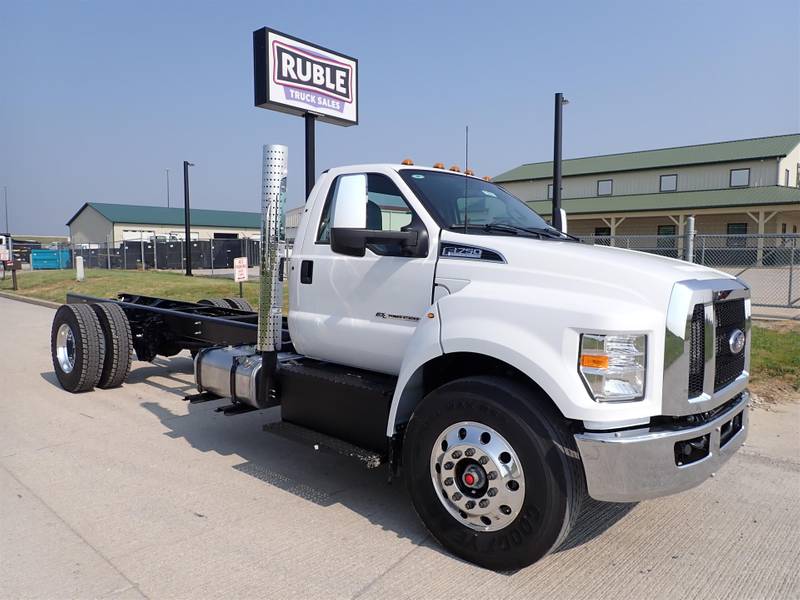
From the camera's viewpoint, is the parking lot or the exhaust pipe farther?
the exhaust pipe

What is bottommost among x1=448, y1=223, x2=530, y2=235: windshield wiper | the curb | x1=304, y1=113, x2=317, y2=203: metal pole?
the curb

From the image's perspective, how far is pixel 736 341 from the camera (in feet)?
11.1

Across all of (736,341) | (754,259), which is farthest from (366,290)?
(754,259)

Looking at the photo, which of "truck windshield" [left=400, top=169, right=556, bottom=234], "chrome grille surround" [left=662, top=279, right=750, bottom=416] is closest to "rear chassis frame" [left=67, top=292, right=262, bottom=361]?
"truck windshield" [left=400, top=169, right=556, bottom=234]

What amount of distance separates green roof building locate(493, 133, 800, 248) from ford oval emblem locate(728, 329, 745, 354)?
28420mm

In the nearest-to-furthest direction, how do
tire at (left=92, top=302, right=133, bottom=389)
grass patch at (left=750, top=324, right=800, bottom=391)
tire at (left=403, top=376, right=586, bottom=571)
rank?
1. tire at (left=403, top=376, right=586, bottom=571)
2. tire at (left=92, top=302, right=133, bottom=389)
3. grass patch at (left=750, top=324, right=800, bottom=391)

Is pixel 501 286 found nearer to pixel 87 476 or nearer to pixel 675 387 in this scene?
pixel 675 387

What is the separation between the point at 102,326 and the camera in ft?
22.8

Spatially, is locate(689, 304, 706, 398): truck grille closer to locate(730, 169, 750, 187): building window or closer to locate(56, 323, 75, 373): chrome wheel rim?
locate(56, 323, 75, 373): chrome wheel rim

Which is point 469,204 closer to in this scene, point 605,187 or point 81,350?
point 81,350

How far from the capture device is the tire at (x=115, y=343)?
22.5 feet

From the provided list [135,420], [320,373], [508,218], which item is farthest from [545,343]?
[135,420]

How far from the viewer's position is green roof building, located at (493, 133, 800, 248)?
31.9 meters

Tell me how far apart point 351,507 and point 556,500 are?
1.58 metres
